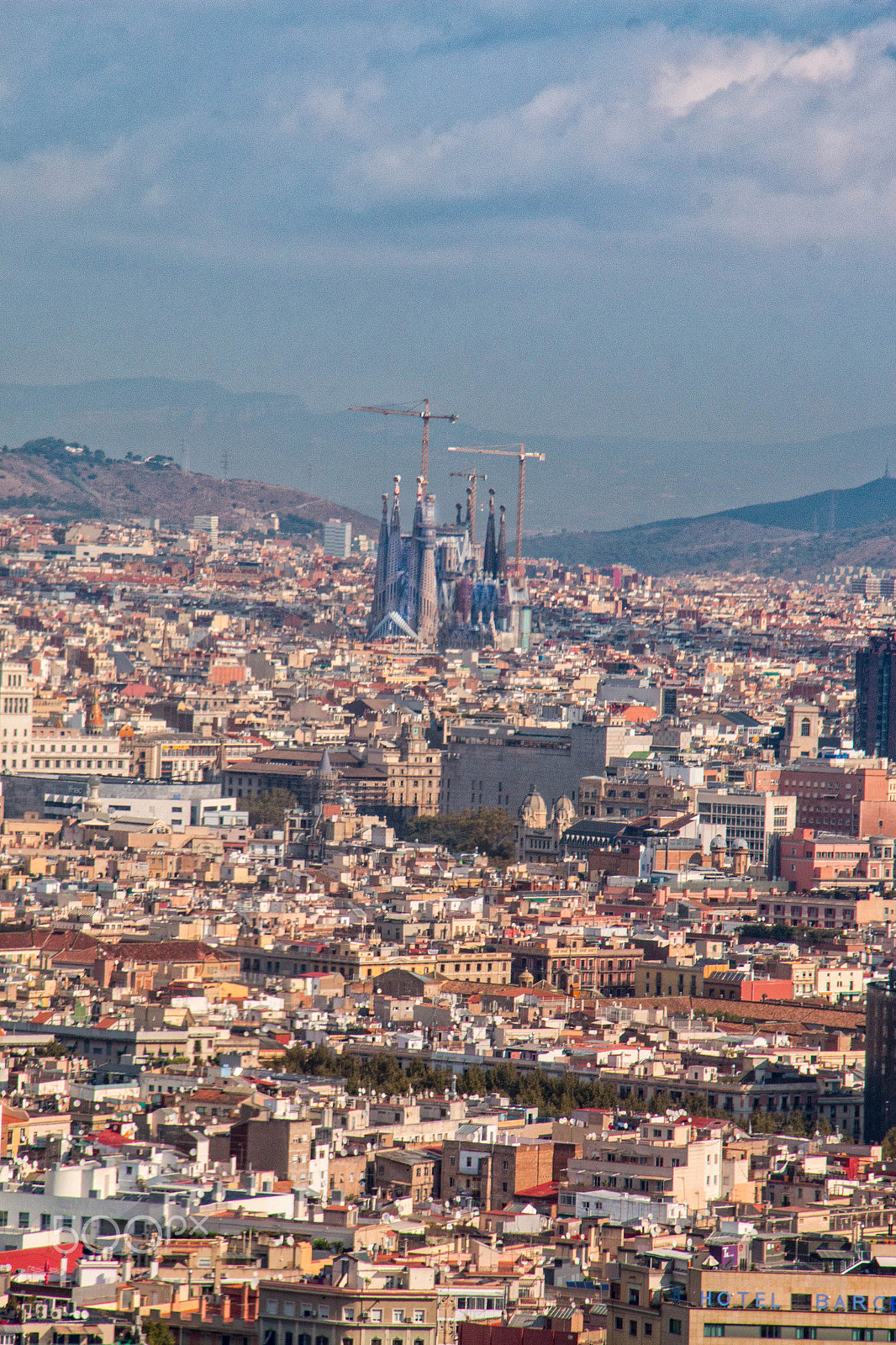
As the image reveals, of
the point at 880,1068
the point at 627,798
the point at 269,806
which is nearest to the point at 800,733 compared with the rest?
the point at 627,798

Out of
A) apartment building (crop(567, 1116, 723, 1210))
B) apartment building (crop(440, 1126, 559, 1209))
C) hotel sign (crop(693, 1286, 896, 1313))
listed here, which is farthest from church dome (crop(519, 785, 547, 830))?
hotel sign (crop(693, 1286, 896, 1313))

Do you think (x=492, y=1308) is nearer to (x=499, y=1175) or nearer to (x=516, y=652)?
(x=499, y=1175)

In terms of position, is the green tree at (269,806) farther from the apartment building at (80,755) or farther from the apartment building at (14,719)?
the apartment building at (14,719)

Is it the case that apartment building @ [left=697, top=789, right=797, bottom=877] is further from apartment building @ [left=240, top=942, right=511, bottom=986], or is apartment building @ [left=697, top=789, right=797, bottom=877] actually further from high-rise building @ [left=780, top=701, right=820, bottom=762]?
apartment building @ [left=240, top=942, right=511, bottom=986]

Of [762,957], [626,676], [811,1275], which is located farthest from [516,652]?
[811,1275]

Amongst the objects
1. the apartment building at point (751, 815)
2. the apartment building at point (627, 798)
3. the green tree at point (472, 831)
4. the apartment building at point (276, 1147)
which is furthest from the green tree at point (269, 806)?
the apartment building at point (276, 1147)
